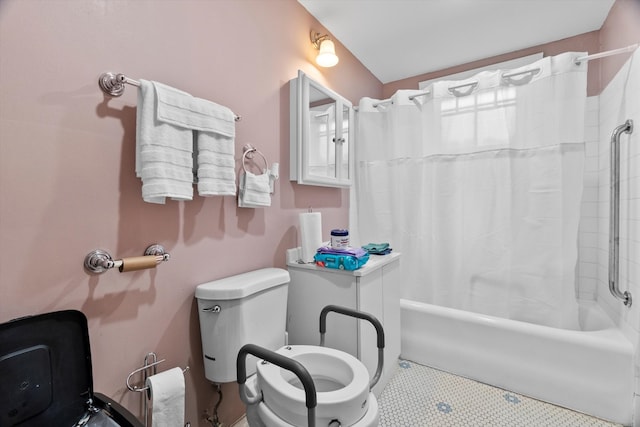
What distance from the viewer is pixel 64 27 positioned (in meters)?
0.88

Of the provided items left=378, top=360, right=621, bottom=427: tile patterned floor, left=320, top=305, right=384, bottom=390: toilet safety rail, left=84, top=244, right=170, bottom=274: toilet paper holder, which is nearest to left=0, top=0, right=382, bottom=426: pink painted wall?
left=84, top=244, right=170, bottom=274: toilet paper holder

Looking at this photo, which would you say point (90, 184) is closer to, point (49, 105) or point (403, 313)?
point (49, 105)

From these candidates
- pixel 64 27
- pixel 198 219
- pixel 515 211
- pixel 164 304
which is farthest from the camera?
pixel 515 211

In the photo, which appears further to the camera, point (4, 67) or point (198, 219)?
point (198, 219)

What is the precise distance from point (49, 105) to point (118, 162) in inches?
8.9

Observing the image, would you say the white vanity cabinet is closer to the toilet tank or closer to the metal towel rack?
the toilet tank

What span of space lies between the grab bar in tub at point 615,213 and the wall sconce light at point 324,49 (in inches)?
64.3

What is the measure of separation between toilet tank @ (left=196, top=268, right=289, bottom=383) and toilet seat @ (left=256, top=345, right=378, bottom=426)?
0.13 m

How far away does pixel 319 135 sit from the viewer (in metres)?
1.91

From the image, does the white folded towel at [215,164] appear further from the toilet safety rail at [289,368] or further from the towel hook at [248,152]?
the toilet safety rail at [289,368]

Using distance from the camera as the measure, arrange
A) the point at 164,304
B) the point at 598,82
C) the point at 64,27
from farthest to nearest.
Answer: the point at 598,82, the point at 164,304, the point at 64,27

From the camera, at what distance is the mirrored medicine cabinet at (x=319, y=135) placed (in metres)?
1.70

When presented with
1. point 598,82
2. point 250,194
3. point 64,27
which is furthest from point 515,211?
point 64,27

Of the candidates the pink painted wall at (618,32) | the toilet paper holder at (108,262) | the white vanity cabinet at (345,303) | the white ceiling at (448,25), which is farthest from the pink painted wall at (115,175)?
the pink painted wall at (618,32)
